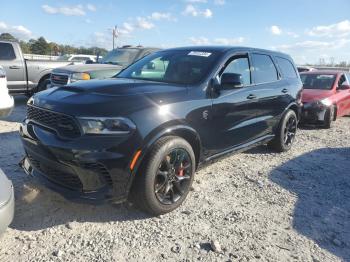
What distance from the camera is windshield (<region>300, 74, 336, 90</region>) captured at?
1034 cm

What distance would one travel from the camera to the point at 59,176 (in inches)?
139

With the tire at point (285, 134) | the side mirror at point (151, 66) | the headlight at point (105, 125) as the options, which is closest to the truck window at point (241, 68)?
the side mirror at point (151, 66)

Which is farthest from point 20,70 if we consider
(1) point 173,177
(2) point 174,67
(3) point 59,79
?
(1) point 173,177

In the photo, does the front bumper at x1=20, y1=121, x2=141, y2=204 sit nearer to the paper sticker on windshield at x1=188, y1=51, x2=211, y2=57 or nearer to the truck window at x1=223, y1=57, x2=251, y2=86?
the paper sticker on windshield at x1=188, y1=51, x2=211, y2=57

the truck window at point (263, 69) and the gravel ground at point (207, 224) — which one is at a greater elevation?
the truck window at point (263, 69)

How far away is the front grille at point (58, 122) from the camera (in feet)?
11.0

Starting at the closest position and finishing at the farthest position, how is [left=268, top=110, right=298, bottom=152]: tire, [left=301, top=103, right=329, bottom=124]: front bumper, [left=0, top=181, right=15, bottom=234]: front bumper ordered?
[left=0, top=181, right=15, bottom=234]: front bumper → [left=268, top=110, right=298, bottom=152]: tire → [left=301, top=103, right=329, bottom=124]: front bumper

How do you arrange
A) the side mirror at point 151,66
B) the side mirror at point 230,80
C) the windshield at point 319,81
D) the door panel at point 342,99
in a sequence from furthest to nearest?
1. the windshield at point 319,81
2. the door panel at point 342,99
3. the side mirror at point 151,66
4. the side mirror at point 230,80

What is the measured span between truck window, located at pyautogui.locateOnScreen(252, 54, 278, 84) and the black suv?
0.19 m

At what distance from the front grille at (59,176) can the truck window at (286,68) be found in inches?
169

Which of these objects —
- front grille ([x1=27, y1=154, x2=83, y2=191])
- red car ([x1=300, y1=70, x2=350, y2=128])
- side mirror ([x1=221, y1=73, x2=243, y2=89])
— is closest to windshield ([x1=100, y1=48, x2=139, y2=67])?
red car ([x1=300, y1=70, x2=350, y2=128])

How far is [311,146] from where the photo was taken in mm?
7293

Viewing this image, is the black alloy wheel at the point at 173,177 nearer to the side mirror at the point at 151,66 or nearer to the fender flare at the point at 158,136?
the fender flare at the point at 158,136

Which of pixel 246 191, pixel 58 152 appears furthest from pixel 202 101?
pixel 58 152
